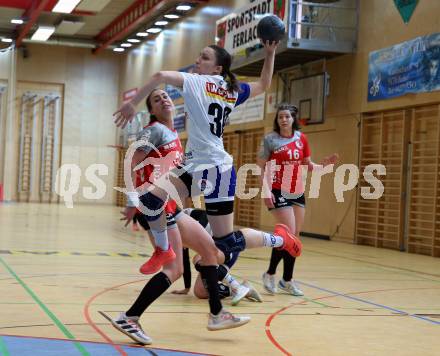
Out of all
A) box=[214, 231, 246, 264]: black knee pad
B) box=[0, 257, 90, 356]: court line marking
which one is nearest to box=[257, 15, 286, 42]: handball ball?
box=[214, 231, 246, 264]: black knee pad

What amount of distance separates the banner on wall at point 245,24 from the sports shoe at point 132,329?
1232 cm

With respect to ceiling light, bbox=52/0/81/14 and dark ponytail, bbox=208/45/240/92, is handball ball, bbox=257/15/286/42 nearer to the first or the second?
dark ponytail, bbox=208/45/240/92

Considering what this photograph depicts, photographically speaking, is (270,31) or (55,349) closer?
(55,349)

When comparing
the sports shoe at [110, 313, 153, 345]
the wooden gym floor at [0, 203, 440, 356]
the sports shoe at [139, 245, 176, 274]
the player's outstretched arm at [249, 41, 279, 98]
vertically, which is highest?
the player's outstretched arm at [249, 41, 279, 98]

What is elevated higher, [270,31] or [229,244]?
[270,31]

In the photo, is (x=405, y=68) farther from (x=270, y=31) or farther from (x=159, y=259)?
(x=159, y=259)

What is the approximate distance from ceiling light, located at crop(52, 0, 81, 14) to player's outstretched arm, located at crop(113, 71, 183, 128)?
20776 millimetres

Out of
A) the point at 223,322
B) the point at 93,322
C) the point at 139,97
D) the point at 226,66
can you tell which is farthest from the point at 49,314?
the point at 226,66

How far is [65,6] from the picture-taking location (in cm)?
2484

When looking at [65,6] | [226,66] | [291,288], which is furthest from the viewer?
[65,6]

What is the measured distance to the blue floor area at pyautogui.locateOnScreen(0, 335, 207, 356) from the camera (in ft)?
12.8

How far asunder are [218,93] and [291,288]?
2.68m

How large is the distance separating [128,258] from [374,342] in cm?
563

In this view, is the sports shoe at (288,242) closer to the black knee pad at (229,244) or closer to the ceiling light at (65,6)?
the black knee pad at (229,244)
